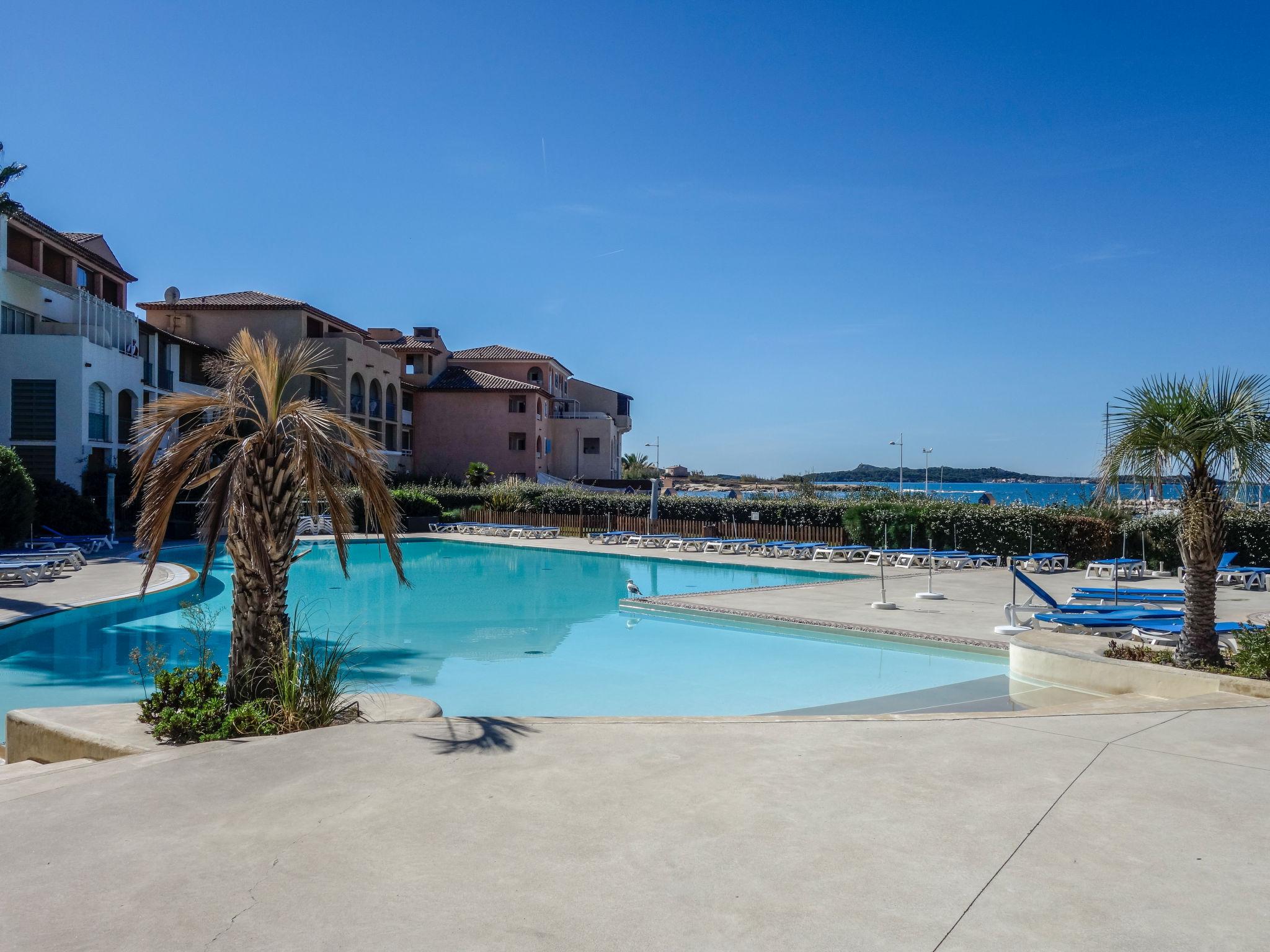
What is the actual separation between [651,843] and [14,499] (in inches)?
894

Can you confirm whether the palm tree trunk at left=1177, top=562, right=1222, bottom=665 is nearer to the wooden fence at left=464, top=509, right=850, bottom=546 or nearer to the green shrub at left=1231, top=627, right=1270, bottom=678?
the green shrub at left=1231, top=627, right=1270, bottom=678

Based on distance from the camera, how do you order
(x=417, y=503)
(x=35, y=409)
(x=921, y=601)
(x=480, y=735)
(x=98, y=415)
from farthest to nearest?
(x=417, y=503) → (x=98, y=415) → (x=35, y=409) → (x=921, y=601) → (x=480, y=735)

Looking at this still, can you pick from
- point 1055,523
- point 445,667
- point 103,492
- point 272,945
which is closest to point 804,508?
point 1055,523

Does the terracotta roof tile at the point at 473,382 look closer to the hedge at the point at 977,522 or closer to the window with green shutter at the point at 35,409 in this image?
the hedge at the point at 977,522

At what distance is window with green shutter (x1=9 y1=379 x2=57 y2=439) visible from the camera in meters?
27.9

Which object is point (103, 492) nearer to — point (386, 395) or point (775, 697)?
point (386, 395)

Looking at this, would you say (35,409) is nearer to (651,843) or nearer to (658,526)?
(658,526)

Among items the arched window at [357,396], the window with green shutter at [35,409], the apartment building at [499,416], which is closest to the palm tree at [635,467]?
the apartment building at [499,416]

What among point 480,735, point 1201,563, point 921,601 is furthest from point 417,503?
point 480,735

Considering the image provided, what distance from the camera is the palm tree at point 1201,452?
26.8ft

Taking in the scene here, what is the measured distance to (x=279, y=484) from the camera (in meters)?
6.42

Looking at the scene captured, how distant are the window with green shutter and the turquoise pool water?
42.3 feet

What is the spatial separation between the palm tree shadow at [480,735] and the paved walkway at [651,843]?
0.03m

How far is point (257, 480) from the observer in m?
6.36
